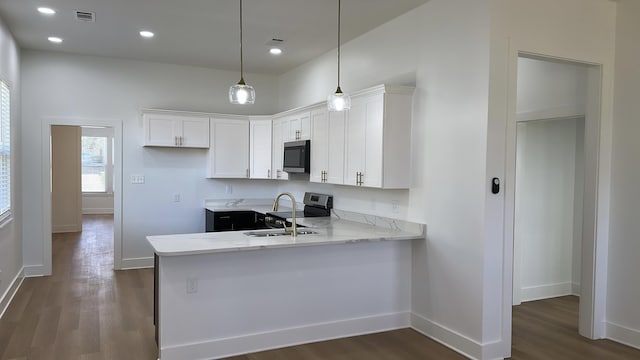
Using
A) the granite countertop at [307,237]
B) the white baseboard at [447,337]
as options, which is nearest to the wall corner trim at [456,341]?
the white baseboard at [447,337]

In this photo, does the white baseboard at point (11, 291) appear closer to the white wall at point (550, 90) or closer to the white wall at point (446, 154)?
the white wall at point (446, 154)

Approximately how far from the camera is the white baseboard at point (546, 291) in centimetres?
504

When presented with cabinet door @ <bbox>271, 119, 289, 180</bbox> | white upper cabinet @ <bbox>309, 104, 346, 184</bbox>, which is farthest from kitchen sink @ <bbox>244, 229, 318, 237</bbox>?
cabinet door @ <bbox>271, 119, 289, 180</bbox>

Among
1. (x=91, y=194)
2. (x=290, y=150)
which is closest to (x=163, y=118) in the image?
(x=290, y=150)

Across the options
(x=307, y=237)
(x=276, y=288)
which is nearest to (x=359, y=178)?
(x=307, y=237)

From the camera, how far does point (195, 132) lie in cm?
635

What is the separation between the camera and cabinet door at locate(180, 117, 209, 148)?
628 cm

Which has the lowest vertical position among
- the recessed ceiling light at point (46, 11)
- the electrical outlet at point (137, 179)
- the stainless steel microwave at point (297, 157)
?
the electrical outlet at point (137, 179)

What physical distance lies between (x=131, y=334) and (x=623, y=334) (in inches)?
161

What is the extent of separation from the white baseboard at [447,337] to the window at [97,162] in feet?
34.8

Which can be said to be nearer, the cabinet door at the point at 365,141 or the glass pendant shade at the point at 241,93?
the glass pendant shade at the point at 241,93

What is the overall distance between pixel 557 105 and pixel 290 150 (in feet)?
9.84

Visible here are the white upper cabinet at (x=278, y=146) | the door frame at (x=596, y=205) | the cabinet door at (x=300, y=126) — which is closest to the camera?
the door frame at (x=596, y=205)

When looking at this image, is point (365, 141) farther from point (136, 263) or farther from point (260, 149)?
point (136, 263)
